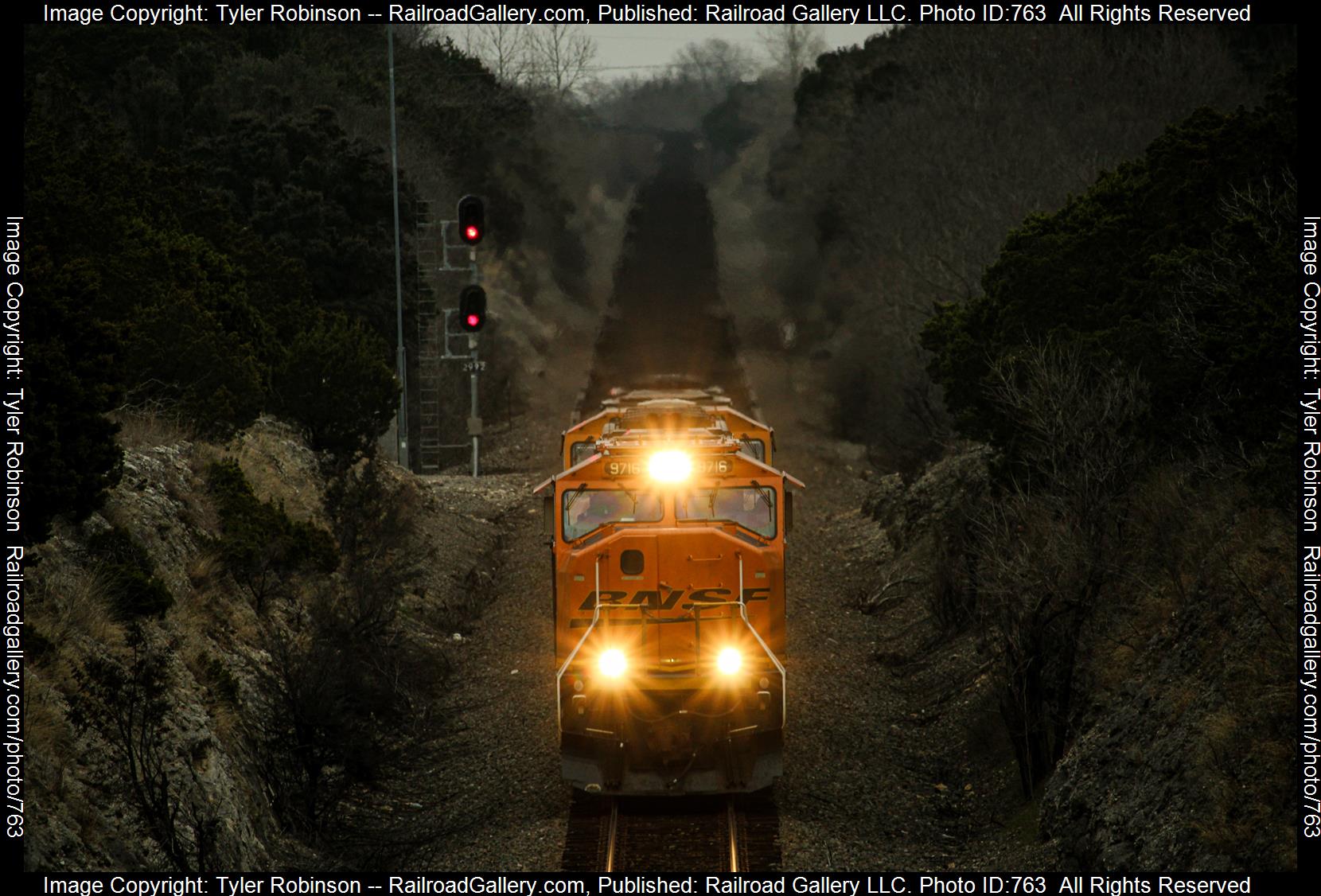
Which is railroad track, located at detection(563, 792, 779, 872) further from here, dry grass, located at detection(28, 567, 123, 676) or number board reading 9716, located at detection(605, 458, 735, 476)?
dry grass, located at detection(28, 567, 123, 676)

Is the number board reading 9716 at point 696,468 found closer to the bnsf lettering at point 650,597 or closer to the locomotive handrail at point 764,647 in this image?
the locomotive handrail at point 764,647

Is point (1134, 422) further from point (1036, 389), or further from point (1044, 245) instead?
point (1044, 245)

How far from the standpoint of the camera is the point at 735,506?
617 inches

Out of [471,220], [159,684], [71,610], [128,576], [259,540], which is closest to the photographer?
[71,610]

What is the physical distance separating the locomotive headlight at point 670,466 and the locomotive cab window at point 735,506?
0.22m

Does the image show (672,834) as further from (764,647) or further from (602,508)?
(602,508)

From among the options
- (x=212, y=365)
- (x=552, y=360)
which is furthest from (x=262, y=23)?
(x=212, y=365)

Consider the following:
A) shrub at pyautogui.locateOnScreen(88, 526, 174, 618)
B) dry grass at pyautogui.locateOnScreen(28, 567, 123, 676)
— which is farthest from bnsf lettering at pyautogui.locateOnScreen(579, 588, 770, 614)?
dry grass at pyautogui.locateOnScreen(28, 567, 123, 676)

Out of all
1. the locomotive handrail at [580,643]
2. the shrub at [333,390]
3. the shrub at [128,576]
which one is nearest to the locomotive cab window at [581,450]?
the locomotive handrail at [580,643]

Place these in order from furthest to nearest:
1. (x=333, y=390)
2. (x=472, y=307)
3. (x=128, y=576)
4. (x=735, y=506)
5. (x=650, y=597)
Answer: (x=472, y=307) < (x=333, y=390) < (x=735, y=506) < (x=128, y=576) < (x=650, y=597)

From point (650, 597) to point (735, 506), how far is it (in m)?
1.47

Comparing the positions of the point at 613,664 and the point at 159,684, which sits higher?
the point at 613,664

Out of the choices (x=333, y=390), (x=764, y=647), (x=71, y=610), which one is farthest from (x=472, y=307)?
(x=764, y=647)

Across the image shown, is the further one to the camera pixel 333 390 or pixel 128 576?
pixel 333 390
